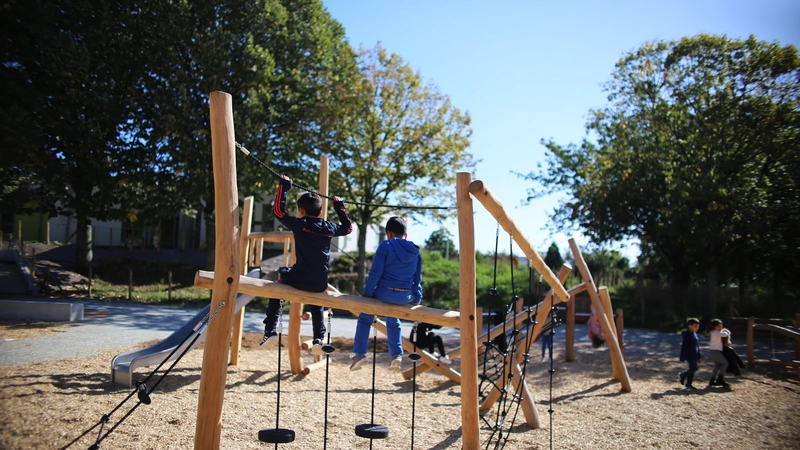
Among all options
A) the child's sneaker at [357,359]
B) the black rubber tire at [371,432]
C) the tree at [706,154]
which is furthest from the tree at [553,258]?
the black rubber tire at [371,432]

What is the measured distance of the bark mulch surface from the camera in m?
5.47

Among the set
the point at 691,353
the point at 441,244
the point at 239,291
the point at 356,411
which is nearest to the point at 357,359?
the point at 356,411

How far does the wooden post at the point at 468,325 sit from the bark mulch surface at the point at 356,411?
1.42m

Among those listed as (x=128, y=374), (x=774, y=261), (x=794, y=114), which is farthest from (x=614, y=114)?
(x=128, y=374)

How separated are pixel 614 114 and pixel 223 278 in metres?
21.0

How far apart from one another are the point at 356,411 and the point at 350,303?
2.86 m

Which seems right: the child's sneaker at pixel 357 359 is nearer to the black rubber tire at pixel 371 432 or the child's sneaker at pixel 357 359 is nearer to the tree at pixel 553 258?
the black rubber tire at pixel 371 432

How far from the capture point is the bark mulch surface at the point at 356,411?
547 cm

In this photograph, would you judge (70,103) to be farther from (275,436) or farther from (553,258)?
(553,258)

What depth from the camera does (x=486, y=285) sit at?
26797 millimetres

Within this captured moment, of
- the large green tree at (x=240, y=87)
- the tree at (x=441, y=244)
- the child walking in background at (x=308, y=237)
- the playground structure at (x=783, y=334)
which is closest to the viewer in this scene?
the child walking in background at (x=308, y=237)

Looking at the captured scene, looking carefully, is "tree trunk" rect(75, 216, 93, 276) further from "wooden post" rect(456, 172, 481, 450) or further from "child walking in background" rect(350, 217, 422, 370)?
"wooden post" rect(456, 172, 481, 450)

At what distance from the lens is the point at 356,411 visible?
6.97 m

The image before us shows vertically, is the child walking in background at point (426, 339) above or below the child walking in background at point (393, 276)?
below
